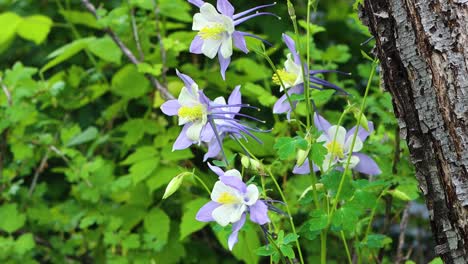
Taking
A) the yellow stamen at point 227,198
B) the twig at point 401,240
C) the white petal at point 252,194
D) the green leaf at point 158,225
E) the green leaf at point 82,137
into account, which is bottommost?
the green leaf at point 158,225

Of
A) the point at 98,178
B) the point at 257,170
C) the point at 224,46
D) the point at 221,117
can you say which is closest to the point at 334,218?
the point at 257,170

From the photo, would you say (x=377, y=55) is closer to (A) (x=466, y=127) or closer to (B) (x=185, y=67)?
(A) (x=466, y=127)

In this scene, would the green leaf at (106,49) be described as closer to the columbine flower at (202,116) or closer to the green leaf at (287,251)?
the columbine flower at (202,116)

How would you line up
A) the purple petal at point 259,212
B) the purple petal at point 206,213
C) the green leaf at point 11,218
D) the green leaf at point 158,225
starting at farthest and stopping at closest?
the green leaf at point 11,218 < the green leaf at point 158,225 < the purple petal at point 206,213 < the purple petal at point 259,212

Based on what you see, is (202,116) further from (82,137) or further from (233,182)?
(82,137)

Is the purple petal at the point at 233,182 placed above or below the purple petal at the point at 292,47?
below

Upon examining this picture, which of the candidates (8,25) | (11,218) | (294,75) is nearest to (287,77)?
(294,75)

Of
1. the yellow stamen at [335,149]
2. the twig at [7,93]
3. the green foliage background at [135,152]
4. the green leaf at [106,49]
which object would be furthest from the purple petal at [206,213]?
the twig at [7,93]
